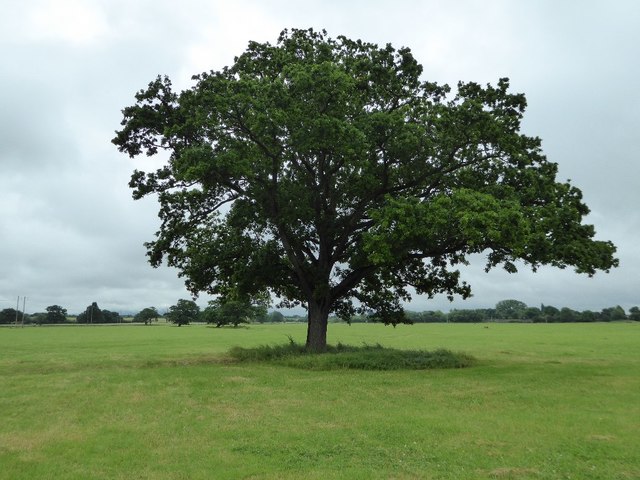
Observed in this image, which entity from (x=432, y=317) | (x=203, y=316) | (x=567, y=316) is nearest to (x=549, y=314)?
(x=567, y=316)

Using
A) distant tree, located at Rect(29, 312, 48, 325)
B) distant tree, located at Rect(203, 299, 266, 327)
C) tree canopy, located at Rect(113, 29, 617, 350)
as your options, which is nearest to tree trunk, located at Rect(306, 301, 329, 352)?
tree canopy, located at Rect(113, 29, 617, 350)

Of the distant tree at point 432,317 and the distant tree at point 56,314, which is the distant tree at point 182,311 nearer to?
the distant tree at point 56,314

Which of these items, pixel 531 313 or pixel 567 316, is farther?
pixel 531 313

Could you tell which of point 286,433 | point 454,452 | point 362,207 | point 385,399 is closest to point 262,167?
point 362,207

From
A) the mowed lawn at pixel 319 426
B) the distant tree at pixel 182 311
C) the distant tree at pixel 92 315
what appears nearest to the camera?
the mowed lawn at pixel 319 426

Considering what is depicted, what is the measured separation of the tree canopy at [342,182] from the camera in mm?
22766

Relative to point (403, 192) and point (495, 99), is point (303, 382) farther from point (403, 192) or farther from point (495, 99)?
point (495, 99)

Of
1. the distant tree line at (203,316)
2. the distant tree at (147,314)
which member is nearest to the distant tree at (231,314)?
the distant tree line at (203,316)

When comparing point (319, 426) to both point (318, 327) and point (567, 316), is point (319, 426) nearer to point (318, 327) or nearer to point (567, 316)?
point (318, 327)

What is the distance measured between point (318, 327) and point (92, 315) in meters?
155

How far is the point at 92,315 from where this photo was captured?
163 metres

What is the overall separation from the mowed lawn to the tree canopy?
6648 millimetres

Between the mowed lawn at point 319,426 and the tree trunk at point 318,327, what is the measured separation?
7627 millimetres

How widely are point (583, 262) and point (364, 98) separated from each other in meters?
14.2
